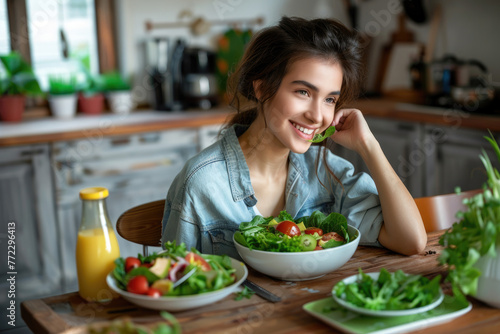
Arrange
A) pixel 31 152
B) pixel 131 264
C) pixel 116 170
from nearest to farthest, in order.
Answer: pixel 131 264
pixel 31 152
pixel 116 170

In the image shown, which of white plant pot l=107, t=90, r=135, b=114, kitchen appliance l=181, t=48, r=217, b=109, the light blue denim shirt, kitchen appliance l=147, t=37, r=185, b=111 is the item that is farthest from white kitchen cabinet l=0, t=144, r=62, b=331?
the light blue denim shirt

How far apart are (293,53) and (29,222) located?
1.87 meters

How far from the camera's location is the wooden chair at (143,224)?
5.17 ft

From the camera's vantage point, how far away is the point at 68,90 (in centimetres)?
335

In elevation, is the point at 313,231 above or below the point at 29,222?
above

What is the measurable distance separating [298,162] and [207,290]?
0.69m

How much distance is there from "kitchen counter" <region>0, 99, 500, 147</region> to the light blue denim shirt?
4.48ft

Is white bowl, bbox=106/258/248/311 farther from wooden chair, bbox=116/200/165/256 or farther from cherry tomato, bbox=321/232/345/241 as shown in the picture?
wooden chair, bbox=116/200/165/256

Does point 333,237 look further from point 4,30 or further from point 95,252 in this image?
point 4,30

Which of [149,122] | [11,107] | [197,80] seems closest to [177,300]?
[149,122]

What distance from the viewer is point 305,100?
147 cm

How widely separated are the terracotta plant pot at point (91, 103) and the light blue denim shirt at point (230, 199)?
2039 mm

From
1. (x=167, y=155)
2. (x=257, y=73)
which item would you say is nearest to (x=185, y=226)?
(x=257, y=73)

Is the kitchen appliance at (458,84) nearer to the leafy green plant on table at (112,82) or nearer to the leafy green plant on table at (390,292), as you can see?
the leafy green plant on table at (112,82)
